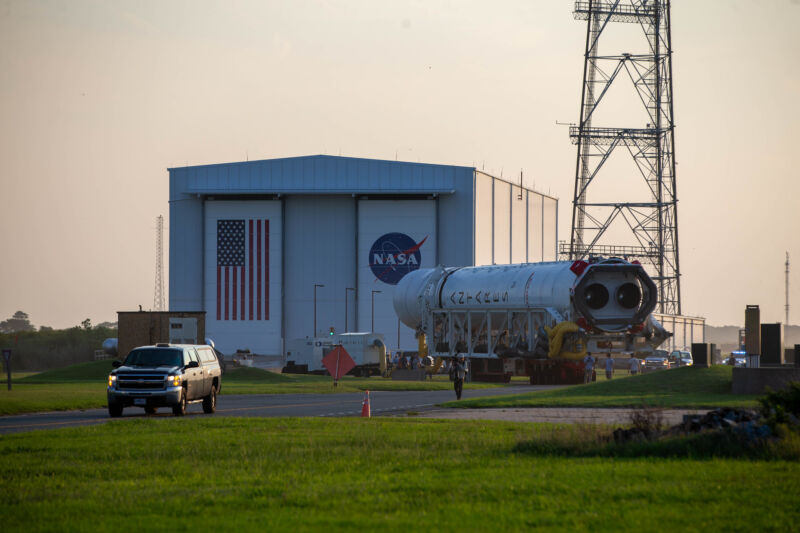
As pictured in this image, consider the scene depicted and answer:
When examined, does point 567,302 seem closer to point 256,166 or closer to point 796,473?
point 796,473

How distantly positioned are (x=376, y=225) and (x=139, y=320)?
38079 mm

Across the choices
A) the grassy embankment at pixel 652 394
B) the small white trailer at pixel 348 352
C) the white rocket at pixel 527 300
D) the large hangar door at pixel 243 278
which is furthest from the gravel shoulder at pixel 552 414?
the large hangar door at pixel 243 278

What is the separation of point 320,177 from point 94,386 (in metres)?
52.7

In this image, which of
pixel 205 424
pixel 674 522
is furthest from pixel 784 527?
pixel 205 424

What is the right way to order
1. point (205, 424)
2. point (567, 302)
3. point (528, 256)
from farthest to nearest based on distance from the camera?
1. point (528, 256)
2. point (567, 302)
3. point (205, 424)

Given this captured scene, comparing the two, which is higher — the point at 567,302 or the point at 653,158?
the point at 653,158

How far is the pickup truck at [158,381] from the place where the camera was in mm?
27938

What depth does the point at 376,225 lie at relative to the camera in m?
98.2

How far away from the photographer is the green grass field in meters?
11.1

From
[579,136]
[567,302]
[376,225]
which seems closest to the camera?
[567,302]

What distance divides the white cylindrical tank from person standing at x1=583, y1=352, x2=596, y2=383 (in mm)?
1548

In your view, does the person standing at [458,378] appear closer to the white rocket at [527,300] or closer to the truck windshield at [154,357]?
the truck windshield at [154,357]

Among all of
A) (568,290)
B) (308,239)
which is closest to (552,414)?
(568,290)

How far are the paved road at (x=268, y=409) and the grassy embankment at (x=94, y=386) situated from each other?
152 cm
